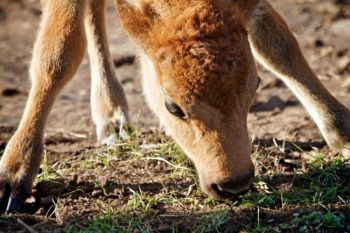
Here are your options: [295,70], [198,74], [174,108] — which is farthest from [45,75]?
[295,70]

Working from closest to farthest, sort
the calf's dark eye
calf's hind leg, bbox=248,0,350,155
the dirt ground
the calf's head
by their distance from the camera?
the calf's head
the calf's dark eye
calf's hind leg, bbox=248,0,350,155
the dirt ground

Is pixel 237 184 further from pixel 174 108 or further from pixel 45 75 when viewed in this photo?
pixel 45 75

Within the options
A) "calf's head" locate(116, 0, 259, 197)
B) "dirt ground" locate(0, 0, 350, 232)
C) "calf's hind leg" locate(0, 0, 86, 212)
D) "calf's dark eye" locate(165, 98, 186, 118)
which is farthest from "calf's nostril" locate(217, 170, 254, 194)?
"calf's hind leg" locate(0, 0, 86, 212)

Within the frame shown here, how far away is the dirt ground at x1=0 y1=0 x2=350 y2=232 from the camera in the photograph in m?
8.72

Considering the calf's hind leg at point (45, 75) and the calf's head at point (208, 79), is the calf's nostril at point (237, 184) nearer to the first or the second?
the calf's head at point (208, 79)

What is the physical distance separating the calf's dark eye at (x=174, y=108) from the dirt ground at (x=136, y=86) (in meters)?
0.98

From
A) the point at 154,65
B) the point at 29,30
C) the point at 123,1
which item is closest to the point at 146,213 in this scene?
the point at 154,65

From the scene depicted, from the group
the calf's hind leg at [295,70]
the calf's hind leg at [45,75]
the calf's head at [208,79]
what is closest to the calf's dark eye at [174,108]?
the calf's head at [208,79]

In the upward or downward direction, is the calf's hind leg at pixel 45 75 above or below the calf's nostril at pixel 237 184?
above

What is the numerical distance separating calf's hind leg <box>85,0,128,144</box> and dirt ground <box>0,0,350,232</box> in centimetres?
24

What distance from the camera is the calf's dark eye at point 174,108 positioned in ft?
20.2

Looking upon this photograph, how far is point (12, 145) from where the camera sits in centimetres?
709

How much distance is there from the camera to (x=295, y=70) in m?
7.77

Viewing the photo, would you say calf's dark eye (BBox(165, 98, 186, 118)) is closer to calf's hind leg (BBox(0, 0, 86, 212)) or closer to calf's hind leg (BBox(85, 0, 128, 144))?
calf's hind leg (BBox(0, 0, 86, 212))
